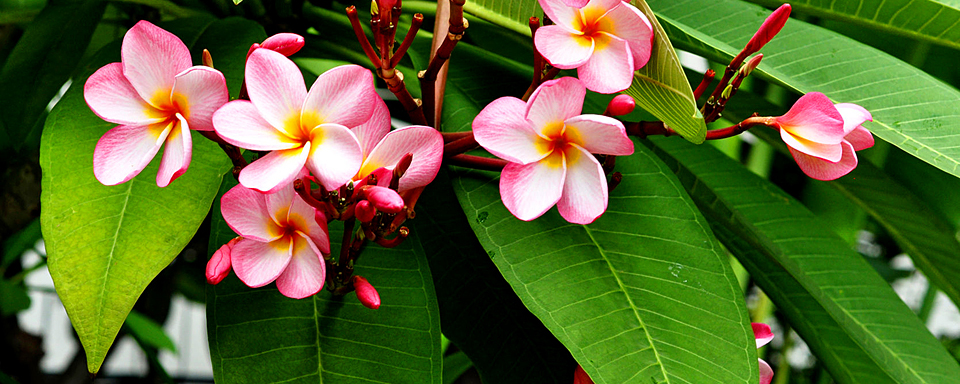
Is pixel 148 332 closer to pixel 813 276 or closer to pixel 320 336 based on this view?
pixel 320 336

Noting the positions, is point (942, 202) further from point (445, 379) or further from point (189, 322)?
point (189, 322)

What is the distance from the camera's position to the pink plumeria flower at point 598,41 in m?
0.33

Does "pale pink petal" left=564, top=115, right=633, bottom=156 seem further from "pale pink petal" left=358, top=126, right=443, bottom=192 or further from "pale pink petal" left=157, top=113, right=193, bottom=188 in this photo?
"pale pink petal" left=157, top=113, right=193, bottom=188

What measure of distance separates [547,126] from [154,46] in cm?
19

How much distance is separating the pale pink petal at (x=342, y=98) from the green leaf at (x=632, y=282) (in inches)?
5.0

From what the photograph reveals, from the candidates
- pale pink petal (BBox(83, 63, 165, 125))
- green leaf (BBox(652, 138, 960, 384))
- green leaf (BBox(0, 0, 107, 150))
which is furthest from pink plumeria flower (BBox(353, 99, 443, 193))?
green leaf (BBox(0, 0, 107, 150))

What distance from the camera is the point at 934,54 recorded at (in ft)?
3.54

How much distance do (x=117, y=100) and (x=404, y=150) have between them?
0.47ft

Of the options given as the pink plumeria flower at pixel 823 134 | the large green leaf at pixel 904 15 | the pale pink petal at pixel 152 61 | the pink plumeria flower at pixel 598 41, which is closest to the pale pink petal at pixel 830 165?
the pink plumeria flower at pixel 823 134

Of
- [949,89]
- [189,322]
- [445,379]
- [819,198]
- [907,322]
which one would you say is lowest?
[189,322]

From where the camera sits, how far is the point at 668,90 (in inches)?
13.2

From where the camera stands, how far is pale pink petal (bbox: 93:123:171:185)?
313 millimetres

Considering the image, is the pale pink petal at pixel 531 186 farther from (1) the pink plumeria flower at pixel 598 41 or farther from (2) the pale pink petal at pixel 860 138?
(2) the pale pink petal at pixel 860 138

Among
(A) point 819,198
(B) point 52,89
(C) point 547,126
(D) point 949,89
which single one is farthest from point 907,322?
(B) point 52,89
